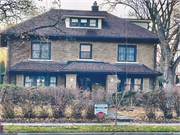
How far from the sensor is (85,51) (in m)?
23.5

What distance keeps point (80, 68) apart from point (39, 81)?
12.9 feet

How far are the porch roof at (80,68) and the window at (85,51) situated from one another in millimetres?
768

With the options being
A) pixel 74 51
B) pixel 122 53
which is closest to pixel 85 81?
pixel 74 51

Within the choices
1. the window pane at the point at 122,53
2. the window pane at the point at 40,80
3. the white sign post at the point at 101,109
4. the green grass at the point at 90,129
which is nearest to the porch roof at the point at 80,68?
the window pane at the point at 122,53

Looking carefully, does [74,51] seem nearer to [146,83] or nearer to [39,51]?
[39,51]

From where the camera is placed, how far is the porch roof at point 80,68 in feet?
71.2

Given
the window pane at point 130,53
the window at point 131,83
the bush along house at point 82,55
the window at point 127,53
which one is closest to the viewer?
the bush along house at point 82,55

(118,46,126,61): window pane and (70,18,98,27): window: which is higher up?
(70,18,98,27): window

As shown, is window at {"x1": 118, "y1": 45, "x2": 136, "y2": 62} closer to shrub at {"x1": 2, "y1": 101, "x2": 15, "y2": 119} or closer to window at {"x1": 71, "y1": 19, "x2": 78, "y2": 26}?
window at {"x1": 71, "y1": 19, "x2": 78, "y2": 26}

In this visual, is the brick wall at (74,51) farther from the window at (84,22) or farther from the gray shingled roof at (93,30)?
the window at (84,22)

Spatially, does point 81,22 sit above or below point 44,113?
above

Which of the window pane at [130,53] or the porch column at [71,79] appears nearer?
the porch column at [71,79]

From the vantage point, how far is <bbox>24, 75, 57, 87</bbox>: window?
22516 millimetres

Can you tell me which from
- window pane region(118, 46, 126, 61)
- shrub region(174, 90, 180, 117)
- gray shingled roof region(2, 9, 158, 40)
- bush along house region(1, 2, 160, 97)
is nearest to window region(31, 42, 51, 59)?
bush along house region(1, 2, 160, 97)
